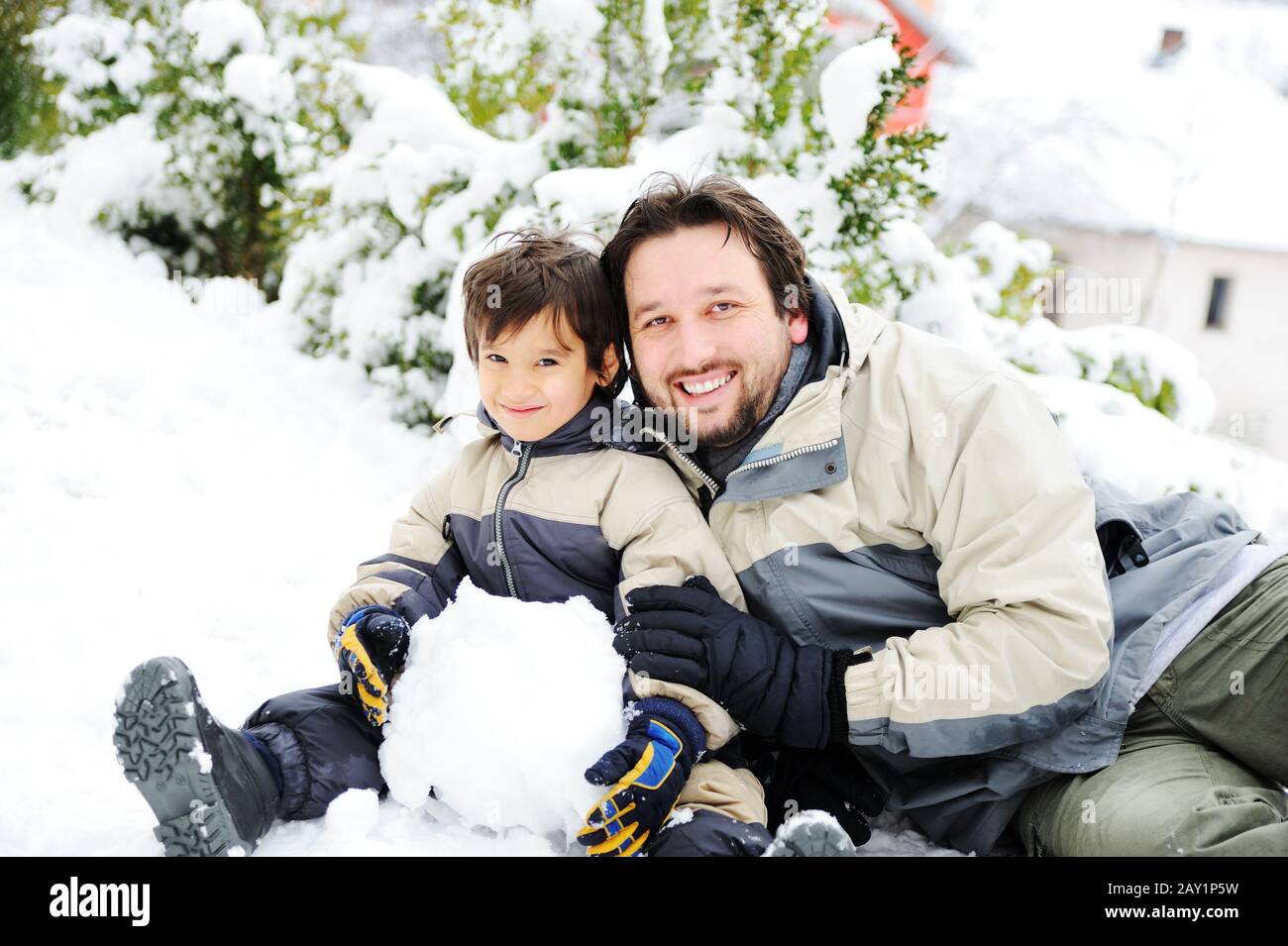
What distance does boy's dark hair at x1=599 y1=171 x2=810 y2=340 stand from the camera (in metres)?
2.24

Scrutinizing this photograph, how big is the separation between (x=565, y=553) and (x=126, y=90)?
5734 millimetres

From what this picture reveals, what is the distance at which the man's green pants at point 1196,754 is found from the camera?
178 cm

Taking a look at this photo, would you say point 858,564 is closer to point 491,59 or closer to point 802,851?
point 802,851

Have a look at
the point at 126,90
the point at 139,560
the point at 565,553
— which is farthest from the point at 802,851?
the point at 126,90

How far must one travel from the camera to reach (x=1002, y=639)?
1.86 meters

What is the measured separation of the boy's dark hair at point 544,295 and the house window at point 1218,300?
15.7 meters

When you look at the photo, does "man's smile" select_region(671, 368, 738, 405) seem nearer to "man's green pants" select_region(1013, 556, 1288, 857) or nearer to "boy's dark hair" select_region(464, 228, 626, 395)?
"boy's dark hair" select_region(464, 228, 626, 395)

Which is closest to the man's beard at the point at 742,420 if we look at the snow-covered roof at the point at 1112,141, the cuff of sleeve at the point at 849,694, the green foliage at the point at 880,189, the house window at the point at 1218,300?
the cuff of sleeve at the point at 849,694

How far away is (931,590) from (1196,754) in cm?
58

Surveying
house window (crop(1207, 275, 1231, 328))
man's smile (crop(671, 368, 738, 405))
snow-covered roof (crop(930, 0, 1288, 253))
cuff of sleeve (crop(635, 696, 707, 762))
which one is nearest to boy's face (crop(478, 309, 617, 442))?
man's smile (crop(671, 368, 738, 405))

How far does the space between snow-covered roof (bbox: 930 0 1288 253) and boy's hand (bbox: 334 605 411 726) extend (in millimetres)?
14002

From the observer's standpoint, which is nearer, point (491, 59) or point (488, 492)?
point (488, 492)

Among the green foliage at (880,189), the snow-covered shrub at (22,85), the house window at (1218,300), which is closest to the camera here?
the green foliage at (880,189)

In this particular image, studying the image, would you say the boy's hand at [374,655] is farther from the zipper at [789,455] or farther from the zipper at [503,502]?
the zipper at [789,455]
